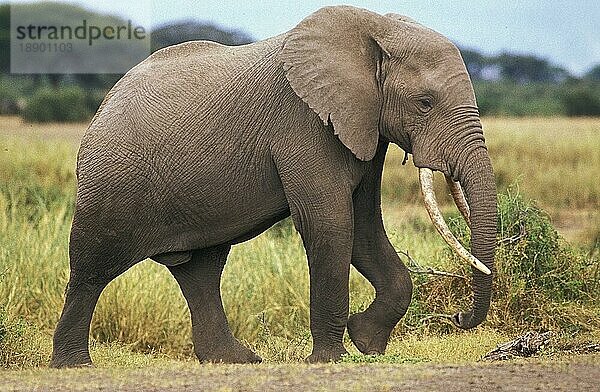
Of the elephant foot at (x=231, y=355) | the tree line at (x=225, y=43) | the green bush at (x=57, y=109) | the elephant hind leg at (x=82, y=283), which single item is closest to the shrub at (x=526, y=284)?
the elephant foot at (x=231, y=355)

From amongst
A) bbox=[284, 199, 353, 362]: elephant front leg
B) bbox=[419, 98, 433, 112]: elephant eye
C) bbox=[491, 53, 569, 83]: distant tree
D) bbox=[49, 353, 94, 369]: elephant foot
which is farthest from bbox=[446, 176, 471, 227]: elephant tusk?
bbox=[491, 53, 569, 83]: distant tree

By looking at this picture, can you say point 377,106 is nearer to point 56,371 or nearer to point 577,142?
point 56,371

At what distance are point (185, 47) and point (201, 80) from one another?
0.46 metres

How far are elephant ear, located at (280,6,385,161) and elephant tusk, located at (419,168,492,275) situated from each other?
0.33 meters

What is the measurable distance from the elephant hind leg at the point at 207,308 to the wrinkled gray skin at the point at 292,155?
0.36m

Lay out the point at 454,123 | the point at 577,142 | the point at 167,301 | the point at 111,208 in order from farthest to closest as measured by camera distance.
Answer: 1. the point at 577,142
2. the point at 167,301
3. the point at 111,208
4. the point at 454,123

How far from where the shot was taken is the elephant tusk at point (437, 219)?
24.2ft

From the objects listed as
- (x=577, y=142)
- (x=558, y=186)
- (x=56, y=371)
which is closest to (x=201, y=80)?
(x=56, y=371)

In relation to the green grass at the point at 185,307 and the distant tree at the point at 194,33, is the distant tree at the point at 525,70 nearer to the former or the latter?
the distant tree at the point at 194,33

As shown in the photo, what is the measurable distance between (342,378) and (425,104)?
6.08 feet

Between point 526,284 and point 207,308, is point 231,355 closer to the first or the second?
point 207,308

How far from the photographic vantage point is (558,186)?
2014cm

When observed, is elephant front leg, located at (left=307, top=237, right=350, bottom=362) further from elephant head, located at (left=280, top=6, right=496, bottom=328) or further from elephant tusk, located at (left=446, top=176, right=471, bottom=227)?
elephant tusk, located at (left=446, top=176, right=471, bottom=227)

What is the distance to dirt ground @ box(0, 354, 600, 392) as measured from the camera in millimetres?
6355
